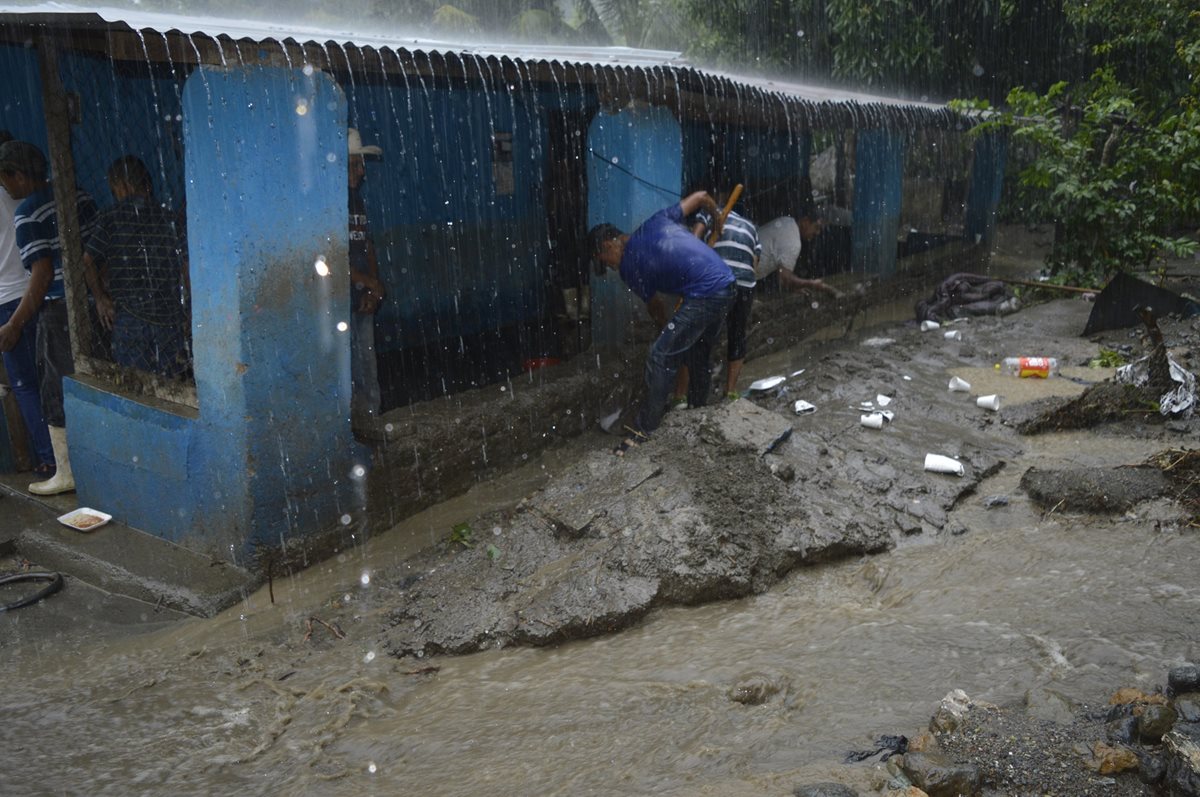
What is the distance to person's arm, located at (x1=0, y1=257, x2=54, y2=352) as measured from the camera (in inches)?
229

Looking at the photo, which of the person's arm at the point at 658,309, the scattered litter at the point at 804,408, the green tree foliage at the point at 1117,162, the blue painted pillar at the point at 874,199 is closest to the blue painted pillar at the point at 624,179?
the person's arm at the point at 658,309

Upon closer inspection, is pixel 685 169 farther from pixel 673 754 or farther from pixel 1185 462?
pixel 673 754

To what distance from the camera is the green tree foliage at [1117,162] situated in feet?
34.3

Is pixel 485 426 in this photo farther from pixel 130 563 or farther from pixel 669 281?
pixel 130 563

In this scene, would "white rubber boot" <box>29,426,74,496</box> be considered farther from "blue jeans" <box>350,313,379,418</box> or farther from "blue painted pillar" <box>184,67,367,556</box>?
"blue jeans" <box>350,313,379,418</box>

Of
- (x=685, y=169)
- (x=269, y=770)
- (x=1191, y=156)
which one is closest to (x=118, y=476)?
(x=269, y=770)

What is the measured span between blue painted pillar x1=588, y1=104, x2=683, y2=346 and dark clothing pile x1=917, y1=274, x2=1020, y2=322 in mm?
5210

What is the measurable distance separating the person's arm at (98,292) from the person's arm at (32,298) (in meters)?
0.25

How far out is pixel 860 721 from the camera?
11.1ft

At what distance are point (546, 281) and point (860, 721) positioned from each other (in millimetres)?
6940

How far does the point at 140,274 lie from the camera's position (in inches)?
223

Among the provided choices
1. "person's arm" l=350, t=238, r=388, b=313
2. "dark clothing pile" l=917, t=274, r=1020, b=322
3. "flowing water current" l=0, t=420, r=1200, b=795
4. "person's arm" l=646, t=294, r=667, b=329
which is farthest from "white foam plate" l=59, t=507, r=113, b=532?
"dark clothing pile" l=917, t=274, r=1020, b=322

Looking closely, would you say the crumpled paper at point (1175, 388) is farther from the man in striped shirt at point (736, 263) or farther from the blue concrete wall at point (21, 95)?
the blue concrete wall at point (21, 95)

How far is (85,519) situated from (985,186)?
14752 millimetres
